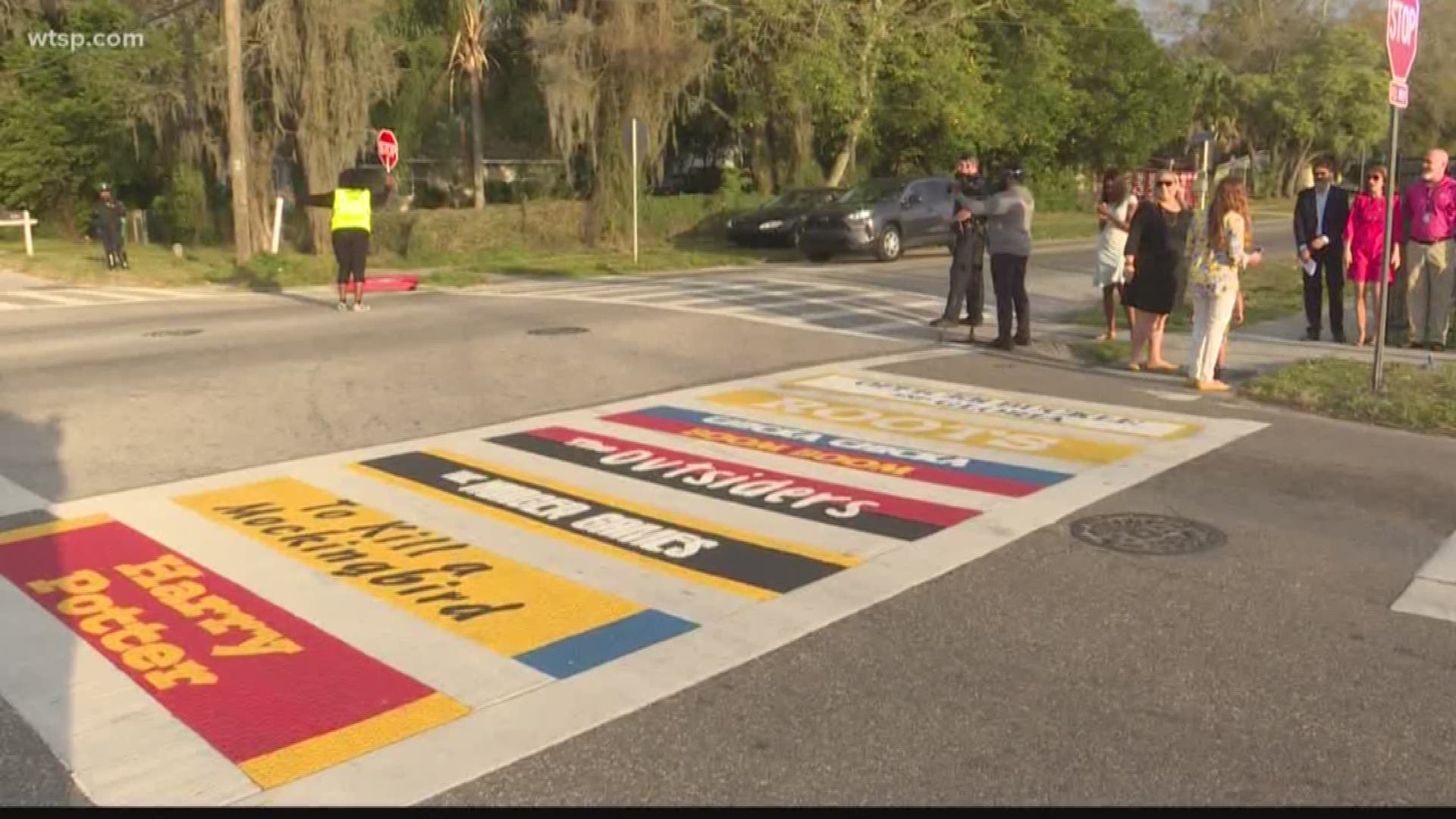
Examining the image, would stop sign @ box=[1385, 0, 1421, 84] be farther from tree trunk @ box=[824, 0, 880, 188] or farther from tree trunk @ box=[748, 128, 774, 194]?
tree trunk @ box=[748, 128, 774, 194]

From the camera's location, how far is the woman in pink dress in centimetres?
1184

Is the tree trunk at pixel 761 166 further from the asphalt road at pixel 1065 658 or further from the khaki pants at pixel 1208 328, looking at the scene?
the asphalt road at pixel 1065 658

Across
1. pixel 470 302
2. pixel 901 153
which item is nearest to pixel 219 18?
pixel 470 302

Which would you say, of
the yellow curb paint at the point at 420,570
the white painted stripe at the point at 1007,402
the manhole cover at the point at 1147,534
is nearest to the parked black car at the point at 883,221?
the white painted stripe at the point at 1007,402

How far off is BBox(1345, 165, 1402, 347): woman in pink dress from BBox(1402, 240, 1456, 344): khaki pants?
0.61 ft

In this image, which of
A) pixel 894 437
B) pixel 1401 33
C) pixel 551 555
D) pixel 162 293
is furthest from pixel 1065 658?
pixel 162 293

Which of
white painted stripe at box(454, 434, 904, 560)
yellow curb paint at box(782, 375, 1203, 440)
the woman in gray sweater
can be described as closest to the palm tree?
the woman in gray sweater

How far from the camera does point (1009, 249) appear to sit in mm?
12055

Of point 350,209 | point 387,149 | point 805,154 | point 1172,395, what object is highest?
point 805,154

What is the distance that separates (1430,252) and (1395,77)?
3017 mm

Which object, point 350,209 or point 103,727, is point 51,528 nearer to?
point 103,727

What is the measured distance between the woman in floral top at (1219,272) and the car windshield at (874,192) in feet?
51.4

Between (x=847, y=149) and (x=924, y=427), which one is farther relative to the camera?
(x=847, y=149)
